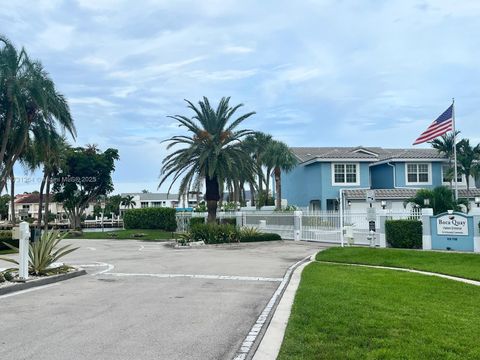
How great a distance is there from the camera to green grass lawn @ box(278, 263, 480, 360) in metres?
5.92

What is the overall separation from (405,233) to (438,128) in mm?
9475

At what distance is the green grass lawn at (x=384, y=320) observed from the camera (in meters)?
5.92

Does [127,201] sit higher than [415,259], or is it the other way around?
[127,201]

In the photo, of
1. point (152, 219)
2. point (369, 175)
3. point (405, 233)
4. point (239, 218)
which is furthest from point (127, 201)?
point (405, 233)

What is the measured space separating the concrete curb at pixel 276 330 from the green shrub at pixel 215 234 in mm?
18648

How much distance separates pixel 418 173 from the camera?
41.1 meters

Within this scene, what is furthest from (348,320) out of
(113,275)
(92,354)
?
(113,275)

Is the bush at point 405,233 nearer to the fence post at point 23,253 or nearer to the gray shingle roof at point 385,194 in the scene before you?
the fence post at point 23,253

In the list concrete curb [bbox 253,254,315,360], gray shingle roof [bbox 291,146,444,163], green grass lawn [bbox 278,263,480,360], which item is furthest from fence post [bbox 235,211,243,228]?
concrete curb [bbox 253,254,315,360]

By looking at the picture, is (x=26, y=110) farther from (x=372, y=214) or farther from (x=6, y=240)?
(x=372, y=214)

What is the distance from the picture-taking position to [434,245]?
20.8 meters

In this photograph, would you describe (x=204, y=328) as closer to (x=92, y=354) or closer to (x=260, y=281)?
(x=92, y=354)

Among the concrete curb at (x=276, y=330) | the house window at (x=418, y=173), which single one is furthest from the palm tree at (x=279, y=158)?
the concrete curb at (x=276, y=330)

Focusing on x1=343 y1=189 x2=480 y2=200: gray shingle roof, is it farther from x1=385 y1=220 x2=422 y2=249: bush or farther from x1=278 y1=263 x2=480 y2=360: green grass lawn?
x1=278 y1=263 x2=480 y2=360: green grass lawn
